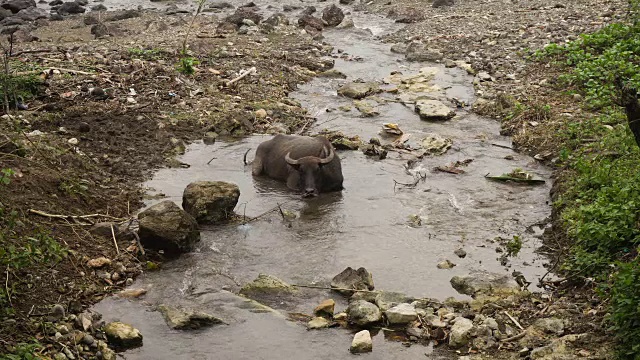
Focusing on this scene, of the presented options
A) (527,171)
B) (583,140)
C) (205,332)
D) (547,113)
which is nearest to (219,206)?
(205,332)

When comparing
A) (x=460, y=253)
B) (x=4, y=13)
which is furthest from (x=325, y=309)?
(x=4, y=13)

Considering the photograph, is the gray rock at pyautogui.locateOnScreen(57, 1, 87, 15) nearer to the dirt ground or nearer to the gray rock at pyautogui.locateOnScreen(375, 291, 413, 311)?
the dirt ground

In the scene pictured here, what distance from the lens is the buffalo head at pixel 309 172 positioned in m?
10.3

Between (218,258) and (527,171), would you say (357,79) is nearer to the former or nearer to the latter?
(527,171)

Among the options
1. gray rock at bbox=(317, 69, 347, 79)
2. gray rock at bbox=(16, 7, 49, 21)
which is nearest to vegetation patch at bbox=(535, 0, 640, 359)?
gray rock at bbox=(317, 69, 347, 79)

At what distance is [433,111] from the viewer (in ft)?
43.8

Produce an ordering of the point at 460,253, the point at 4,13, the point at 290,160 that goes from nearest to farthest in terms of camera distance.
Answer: the point at 460,253, the point at 290,160, the point at 4,13

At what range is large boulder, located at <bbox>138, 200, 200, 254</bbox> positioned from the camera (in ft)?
26.5

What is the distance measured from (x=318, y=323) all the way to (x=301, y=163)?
12.5 ft

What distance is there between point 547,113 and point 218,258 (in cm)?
637

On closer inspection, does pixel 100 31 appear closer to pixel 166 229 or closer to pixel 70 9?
pixel 70 9

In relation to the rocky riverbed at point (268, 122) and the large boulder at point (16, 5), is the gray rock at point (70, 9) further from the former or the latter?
the large boulder at point (16, 5)

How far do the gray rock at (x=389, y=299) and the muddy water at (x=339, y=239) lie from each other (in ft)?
0.72

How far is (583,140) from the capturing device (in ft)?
34.6
